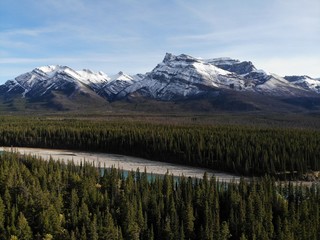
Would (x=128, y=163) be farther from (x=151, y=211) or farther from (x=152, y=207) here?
(x=151, y=211)

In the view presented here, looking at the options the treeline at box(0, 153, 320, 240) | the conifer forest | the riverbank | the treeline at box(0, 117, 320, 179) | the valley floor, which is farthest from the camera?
the riverbank

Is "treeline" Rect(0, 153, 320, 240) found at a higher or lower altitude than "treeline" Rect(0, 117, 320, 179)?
lower

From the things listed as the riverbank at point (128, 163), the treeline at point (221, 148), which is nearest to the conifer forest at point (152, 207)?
the treeline at point (221, 148)

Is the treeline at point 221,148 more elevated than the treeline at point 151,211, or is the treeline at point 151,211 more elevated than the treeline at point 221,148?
the treeline at point 221,148

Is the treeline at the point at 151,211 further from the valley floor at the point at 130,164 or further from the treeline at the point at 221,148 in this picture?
the treeline at the point at 221,148

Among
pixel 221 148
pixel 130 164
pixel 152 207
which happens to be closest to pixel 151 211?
pixel 152 207

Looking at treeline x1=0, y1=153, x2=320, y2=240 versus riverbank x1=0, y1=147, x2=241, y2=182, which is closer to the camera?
treeline x1=0, y1=153, x2=320, y2=240

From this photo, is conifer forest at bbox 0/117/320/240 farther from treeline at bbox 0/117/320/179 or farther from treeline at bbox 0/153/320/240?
treeline at bbox 0/117/320/179

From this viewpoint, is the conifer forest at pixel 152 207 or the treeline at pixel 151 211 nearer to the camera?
the treeline at pixel 151 211

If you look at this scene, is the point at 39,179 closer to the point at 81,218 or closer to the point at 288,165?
the point at 81,218

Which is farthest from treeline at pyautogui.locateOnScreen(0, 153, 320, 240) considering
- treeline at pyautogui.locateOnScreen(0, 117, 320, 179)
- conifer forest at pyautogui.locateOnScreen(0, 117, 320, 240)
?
treeline at pyautogui.locateOnScreen(0, 117, 320, 179)

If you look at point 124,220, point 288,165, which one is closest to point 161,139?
point 288,165
